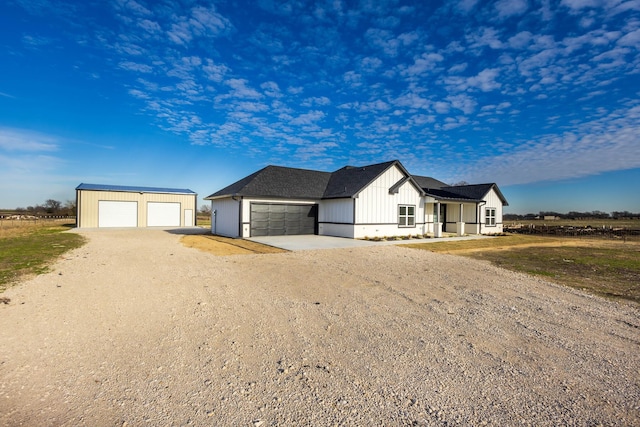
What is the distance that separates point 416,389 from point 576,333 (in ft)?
10.7

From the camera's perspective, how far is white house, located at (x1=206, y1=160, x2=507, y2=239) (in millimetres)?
20719

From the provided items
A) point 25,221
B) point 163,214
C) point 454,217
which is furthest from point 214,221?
point 25,221

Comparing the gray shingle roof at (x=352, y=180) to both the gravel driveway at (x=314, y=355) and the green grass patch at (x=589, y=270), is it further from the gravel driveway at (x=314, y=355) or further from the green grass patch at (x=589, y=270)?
the gravel driveway at (x=314, y=355)

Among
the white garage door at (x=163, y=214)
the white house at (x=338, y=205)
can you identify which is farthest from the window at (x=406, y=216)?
the white garage door at (x=163, y=214)

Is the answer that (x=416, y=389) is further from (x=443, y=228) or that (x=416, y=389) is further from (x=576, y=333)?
(x=443, y=228)

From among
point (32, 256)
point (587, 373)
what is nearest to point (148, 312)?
point (587, 373)

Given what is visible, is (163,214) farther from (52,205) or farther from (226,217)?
(52,205)

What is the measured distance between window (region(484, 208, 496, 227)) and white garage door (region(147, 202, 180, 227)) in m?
30.4

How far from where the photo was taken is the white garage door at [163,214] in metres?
33.3

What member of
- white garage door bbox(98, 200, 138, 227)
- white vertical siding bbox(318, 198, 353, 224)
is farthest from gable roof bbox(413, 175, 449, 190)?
white garage door bbox(98, 200, 138, 227)

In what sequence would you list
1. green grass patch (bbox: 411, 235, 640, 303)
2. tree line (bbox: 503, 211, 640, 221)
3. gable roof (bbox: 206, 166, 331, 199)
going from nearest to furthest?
green grass patch (bbox: 411, 235, 640, 303) < gable roof (bbox: 206, 166, 331, 199) < tree line (bbox: 503, 211, 640, 221)

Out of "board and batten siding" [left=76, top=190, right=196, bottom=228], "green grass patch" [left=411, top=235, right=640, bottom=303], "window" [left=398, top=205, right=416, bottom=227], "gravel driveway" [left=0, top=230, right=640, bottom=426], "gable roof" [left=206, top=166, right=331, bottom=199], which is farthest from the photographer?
"board and batten siding" [left=76, top=190, right=196, bottom=228]

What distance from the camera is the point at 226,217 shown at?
2320 centimetres

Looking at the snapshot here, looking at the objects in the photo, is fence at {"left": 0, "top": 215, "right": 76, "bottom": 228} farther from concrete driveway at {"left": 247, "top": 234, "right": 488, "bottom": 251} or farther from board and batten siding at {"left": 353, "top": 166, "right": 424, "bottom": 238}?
board and batten siding at {"left": 353, "top": 166, "right": 424, "bottom": 238}
